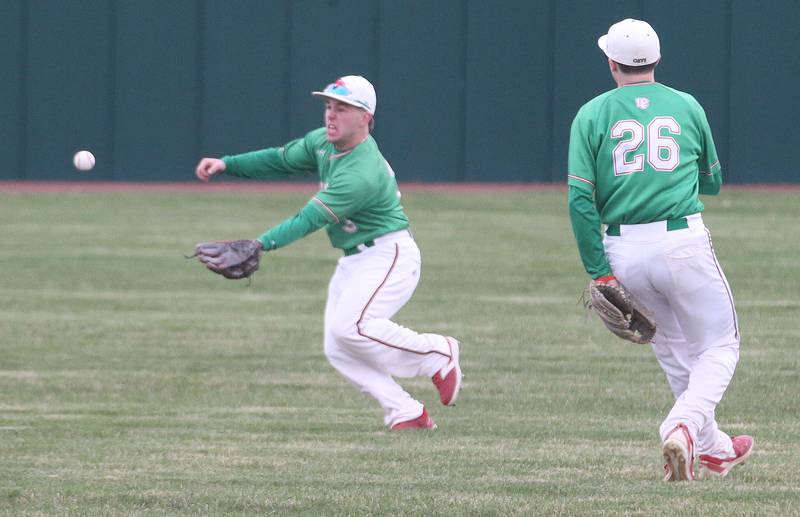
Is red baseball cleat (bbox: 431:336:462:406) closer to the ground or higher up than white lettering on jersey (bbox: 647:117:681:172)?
closer to the ground

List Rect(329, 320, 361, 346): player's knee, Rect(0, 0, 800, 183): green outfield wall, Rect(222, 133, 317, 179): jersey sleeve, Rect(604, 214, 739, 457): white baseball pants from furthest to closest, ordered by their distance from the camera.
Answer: Rect(0, 0, 800, 183): green outfield wall, Rect(222, 133, 317, 179): jersey sleeve, Rect(329, 320, 361, 346): player's knee, Rect(604, 214, 739, 457): white baseball pants

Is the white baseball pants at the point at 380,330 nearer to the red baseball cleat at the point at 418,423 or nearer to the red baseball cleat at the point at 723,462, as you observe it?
the red baseball cleat at the point at 418,423

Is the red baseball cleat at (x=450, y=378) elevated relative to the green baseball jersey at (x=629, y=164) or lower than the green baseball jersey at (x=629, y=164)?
lower

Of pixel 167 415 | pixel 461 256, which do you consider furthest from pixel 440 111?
pixel 167 415

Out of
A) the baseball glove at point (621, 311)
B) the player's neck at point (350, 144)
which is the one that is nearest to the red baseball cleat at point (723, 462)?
the baseball glove at point (621, 311)

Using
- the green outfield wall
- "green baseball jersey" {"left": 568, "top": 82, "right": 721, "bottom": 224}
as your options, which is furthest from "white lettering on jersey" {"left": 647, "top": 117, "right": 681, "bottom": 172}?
the green outfield wall

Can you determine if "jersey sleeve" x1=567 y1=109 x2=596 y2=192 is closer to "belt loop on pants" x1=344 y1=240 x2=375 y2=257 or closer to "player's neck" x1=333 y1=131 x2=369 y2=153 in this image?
"player's neck" x1=333 y1=131 x2=369 y2=153

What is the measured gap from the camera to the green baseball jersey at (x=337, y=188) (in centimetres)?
760

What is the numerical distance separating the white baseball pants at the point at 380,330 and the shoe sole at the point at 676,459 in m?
2.10

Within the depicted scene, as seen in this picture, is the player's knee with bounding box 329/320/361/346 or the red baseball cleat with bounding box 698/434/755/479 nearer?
the red baseball cleat with bounding box 698/434/755/479

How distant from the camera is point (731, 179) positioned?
2720cm

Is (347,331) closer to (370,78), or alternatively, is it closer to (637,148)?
(637,148)

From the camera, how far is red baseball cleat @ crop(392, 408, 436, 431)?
8.13 meters

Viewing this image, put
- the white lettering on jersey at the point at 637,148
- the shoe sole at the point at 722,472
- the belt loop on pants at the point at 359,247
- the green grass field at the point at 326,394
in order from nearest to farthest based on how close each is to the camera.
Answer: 1. the green grass field at the point at 326,394
2. the white lettering on jersey at the point at 637,148
3. the shoe sole at the point at 722,472
4. the belt loop on pants at the point at 359,247
